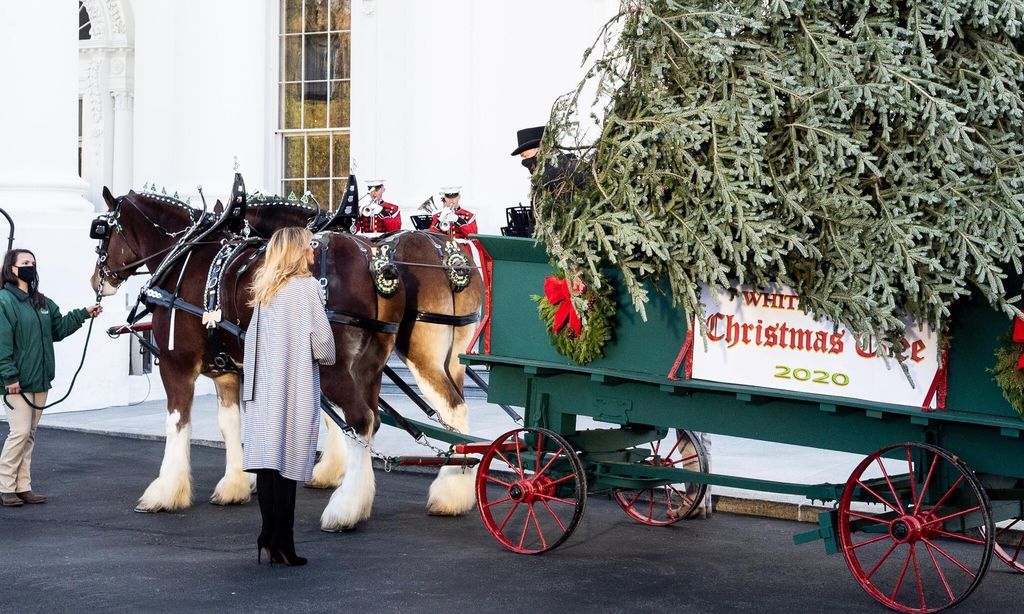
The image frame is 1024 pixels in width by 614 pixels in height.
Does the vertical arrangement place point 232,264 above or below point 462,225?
below

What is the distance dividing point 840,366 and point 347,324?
3.22 meters

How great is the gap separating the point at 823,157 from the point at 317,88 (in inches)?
602

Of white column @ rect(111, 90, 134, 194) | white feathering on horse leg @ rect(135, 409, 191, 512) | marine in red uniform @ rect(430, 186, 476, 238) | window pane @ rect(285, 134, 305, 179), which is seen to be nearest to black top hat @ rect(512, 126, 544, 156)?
white feathering on horse leg @ rect(135, 409, 191, 512)

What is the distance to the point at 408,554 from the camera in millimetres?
7879

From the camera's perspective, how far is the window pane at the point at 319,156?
20734mm

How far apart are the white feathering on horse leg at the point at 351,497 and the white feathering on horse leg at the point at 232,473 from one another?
1.06 m

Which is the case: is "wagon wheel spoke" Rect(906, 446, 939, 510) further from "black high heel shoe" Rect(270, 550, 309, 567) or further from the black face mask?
the black face mask

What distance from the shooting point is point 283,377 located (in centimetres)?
737

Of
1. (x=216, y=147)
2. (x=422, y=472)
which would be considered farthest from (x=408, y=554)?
(x=216, y=147)

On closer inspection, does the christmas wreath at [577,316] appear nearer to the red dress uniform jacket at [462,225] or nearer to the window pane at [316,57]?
the red dress uniform jacket at [462,225]

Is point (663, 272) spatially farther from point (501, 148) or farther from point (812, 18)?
point (501, 148)

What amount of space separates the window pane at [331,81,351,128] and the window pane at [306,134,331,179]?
0.81ft

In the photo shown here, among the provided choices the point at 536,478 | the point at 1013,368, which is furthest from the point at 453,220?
the point at 1013,368

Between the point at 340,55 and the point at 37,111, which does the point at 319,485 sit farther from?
the point at 340,55
